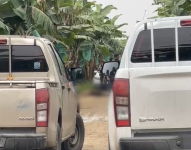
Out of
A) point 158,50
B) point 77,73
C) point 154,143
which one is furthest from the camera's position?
point 77,73

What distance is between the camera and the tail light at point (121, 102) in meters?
5.14

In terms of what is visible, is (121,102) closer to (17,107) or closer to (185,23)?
(185,23)

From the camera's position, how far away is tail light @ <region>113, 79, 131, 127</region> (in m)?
5.14

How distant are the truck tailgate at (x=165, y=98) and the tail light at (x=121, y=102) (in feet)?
0.39

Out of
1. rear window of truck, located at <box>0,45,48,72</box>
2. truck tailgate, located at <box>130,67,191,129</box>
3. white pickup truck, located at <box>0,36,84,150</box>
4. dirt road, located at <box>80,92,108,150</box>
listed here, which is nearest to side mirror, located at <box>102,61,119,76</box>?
white pickup truck, located at <box>0,36,84,150</box>

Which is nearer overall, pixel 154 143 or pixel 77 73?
pixel 154 143

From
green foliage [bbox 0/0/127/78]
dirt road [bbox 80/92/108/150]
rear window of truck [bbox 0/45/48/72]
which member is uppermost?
green foliage [bbox 0/0/127/78]

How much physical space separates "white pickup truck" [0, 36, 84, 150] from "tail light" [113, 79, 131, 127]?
111 cm

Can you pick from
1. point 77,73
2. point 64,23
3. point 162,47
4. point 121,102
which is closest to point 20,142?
point 121,102

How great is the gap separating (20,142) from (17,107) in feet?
1.32

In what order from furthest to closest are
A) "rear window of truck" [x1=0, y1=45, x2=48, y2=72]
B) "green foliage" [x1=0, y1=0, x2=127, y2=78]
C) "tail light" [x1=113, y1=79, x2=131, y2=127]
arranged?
"green foliage" [x1=0, y1=0, x2=127, y2=78] < "rear window of truck" [x1=0, y1=45, x2=48, y2=72] < "tail light" [x1=113, y1=79, x2=131, y2=127]

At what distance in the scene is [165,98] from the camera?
5.10 m

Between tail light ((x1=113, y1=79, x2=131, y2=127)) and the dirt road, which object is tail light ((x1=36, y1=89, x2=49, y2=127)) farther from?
the dirt road

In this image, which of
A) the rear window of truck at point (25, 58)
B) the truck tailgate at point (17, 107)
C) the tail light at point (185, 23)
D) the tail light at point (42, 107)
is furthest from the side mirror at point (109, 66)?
the tail light at point (185, 23)
